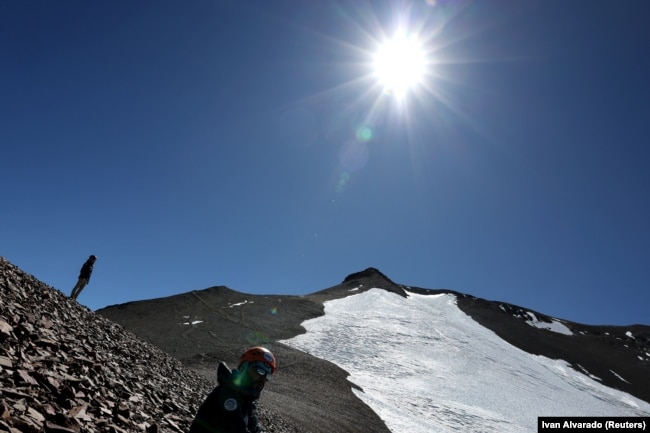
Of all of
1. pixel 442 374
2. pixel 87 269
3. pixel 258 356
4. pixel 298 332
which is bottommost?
pixel 258 356

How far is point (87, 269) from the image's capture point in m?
24.6

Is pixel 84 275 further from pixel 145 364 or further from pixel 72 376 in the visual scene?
pixel 72 376

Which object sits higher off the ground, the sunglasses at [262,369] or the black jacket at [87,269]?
the black jacket at [87,269]

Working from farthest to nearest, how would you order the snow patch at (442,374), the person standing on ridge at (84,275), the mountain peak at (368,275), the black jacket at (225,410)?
the mountain peak at (368,275) < the snow patch at (442,374) < the person standing on ridge at (84,275) < the black jacket at (225,410)

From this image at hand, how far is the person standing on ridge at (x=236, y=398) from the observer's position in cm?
474

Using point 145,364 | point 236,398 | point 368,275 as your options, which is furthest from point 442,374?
point 368,275

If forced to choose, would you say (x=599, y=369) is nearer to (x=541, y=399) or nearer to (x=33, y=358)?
(x=541, y=399)

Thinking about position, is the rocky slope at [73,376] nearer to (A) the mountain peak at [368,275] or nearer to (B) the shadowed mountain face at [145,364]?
(B) the shadowed mountain face at [145,364]

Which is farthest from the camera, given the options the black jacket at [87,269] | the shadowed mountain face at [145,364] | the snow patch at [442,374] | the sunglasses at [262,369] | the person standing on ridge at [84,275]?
the snow patch at [442,374]

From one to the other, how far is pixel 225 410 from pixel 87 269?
24033 mm

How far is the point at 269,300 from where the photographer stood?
244ft

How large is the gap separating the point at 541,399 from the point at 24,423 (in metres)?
59.0

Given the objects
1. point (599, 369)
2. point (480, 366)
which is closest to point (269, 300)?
point (480, 366)

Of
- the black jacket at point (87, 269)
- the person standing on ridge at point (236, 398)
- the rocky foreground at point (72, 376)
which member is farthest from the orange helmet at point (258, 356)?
the black jacket at point (87, 269)
